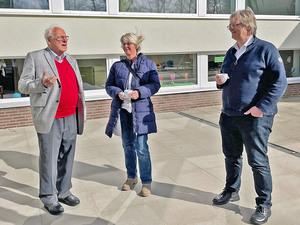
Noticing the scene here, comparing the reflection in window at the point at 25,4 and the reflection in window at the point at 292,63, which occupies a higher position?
the reflection in window at the point at 25,4

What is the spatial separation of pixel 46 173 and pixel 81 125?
0.66 meters

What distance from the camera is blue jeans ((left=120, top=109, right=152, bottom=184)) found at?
155 inches

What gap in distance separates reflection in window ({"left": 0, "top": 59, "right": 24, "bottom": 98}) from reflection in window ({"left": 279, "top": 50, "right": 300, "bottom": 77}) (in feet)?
28.4

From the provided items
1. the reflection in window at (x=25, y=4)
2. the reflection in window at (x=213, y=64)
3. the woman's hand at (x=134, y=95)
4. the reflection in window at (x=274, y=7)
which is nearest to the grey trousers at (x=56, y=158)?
the woman's hand at (x=134, y=95)

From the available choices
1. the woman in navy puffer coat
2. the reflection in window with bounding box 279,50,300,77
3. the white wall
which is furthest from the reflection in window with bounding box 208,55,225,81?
the woman in navy puffer coat

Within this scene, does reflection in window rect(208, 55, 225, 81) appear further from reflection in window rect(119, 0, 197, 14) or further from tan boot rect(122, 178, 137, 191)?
tan boot rect(122, 178, 137, 191)

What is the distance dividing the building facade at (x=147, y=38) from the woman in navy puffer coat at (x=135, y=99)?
15.0 feet

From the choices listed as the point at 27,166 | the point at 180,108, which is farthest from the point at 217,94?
the point at 27,166

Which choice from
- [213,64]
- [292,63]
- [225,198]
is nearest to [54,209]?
[225,198]

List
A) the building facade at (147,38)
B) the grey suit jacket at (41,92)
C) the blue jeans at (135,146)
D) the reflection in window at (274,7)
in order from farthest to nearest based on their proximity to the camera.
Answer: the reflection in window at (274,7)
the building facade at (147,38)
the blue jeans at (135,146)
the grey suit jacket at (41,92)

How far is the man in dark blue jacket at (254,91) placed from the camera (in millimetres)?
3092

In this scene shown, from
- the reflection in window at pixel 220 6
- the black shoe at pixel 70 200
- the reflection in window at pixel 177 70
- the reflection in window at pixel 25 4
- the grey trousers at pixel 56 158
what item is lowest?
the black shoe at pixel 70 200

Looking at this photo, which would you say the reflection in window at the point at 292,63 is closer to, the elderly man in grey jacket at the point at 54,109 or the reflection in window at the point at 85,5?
the reflection in window at the point at 85,5

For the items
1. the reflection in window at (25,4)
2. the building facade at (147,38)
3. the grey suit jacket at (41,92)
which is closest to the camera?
the grey suit jacket at (41,92)
